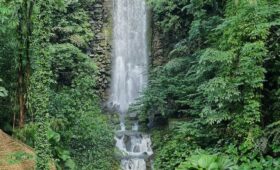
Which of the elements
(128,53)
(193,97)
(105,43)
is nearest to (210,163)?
(193,97)

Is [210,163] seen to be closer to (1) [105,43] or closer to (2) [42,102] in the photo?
(2) [42,102]

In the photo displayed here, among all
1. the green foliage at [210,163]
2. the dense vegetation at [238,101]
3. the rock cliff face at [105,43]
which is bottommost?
the green foliage at [210,163]

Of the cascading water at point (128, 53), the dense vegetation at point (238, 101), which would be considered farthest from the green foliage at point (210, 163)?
the cascading water at point (128, 53)

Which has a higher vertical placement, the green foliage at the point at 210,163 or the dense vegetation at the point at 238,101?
the dense vegetation at the point at 238,101

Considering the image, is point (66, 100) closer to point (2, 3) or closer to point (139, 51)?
point (2, 3)

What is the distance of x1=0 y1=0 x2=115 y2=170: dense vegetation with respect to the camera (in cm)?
973

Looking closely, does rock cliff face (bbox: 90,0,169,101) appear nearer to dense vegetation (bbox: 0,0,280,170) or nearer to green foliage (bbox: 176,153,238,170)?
dense vegetation (bbox: 0,0,280,170)

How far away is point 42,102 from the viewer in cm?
963

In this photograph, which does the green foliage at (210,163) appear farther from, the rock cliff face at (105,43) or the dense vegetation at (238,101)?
the rock cliff face at (105,43)

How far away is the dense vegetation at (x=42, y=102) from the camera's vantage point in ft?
31.9

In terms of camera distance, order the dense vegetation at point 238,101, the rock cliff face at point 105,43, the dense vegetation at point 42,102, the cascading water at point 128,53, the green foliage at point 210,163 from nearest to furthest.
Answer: the green foliage at point 210,163, the dense vegetation at point 238,101, the dense vegetation at point 42,102, the cascading water at point 128,53, the rock cliff face at point 105,43

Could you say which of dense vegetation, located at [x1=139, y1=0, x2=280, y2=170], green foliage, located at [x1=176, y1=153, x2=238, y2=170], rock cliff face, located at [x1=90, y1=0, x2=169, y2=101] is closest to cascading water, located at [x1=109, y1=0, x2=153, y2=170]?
rock cliff face, located at [x1=90, y1=0, x2=169, y2=101]

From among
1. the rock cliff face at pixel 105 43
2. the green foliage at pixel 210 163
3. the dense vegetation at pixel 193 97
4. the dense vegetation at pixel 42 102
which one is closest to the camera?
the green foliage at pixel 210 163

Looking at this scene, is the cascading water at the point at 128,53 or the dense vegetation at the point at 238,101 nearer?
the dense vegetation at the point at 238,101
